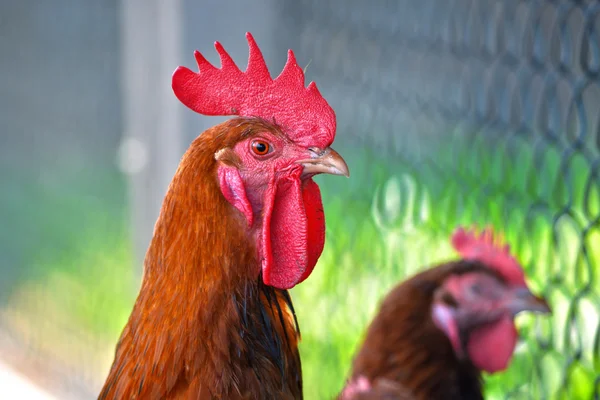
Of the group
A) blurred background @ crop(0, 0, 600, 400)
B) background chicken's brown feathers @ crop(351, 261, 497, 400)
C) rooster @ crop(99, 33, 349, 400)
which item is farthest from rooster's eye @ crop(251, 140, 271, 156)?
blurred background @ crop(0, 0, 600, 400)

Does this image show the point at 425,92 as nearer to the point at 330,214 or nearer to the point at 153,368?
the point at 330,214

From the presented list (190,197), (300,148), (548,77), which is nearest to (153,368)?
(190,197)

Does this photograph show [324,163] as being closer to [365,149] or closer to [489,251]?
[489,251]

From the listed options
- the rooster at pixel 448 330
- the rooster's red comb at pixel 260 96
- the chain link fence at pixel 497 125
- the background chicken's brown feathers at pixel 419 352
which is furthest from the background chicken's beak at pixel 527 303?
the rooster's red comb at pixel 260 96

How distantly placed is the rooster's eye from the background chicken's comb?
1216mm

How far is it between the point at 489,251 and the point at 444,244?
2.94 feet

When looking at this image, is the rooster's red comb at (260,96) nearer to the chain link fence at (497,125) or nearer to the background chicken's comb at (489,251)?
the background chicken's comb at (489,251)

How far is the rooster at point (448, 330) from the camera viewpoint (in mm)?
2643

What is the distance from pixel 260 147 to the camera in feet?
5.82

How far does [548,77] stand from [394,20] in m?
0.96

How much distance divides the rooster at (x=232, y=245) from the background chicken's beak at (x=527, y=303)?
1021 mm

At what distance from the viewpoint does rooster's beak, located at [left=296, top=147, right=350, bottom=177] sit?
1.77m

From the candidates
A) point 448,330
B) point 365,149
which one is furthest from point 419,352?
point 365,149

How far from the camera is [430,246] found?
3709mm
